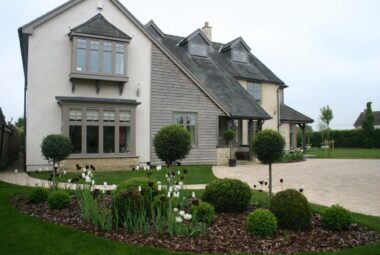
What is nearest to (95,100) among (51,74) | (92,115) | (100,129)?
(92,115)

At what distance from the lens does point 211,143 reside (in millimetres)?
20047

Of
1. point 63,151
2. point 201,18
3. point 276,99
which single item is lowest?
point 63,151

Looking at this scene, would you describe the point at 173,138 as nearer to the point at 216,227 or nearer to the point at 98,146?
the point at 216,227

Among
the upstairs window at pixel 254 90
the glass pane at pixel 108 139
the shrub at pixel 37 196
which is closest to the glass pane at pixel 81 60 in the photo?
the glass pane at pixel 108 139

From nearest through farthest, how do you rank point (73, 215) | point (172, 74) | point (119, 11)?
point (73, 215), point (119, 11), point (172, 74)

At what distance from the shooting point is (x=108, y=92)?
17.0 metres

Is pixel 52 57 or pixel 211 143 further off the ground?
pixel 52 57

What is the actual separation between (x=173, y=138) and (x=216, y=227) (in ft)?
9.97

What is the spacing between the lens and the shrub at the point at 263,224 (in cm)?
584

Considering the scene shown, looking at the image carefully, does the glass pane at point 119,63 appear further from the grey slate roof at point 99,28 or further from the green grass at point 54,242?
the green grass at point 54,242

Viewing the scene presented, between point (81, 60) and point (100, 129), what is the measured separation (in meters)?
3.35

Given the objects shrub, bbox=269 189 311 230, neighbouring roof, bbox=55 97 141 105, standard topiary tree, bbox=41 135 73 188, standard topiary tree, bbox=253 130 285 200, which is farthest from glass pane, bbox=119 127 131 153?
shrub, bbox=269 189 311 230

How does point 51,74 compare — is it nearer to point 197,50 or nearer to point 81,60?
point 81,60

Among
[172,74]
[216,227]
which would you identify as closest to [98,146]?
[172,74]
